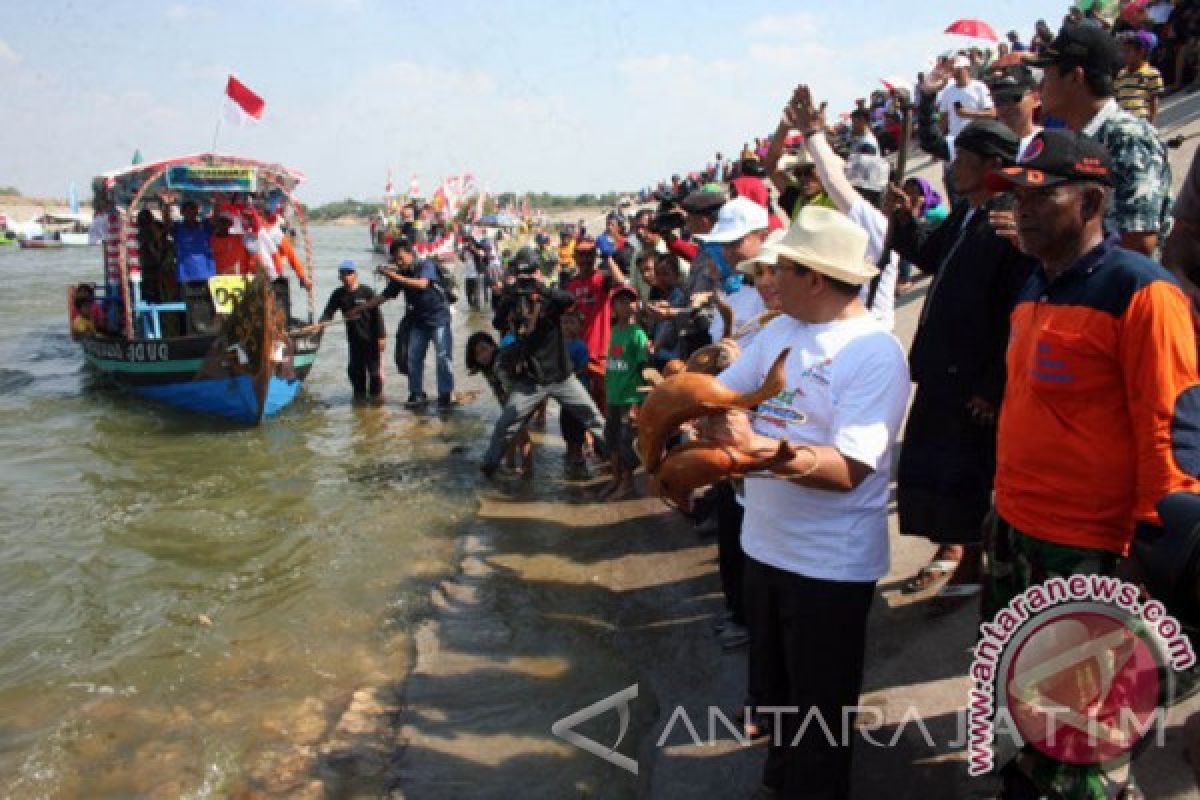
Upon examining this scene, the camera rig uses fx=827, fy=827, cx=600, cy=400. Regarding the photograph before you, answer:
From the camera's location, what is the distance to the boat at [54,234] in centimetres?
5522

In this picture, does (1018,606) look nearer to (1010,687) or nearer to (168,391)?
(1010,687)

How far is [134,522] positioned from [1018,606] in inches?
280

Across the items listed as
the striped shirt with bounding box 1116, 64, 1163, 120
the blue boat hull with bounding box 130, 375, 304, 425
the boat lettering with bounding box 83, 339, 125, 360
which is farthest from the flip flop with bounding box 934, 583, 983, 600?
the boat lettering with bounding box 83, 339, 125, 360

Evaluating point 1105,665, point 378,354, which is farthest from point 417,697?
point 378,354

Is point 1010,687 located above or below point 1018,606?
below

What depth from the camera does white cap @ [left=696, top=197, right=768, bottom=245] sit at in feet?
12.0

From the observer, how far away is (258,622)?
5.11 metres

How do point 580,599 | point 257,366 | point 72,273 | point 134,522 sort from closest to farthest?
point 580,599 → point 134,522 → point 257,366 → point 72,273

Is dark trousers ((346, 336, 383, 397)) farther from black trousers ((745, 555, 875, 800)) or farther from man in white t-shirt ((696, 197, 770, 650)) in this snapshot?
black trousers ((745, 555, 875, 800))

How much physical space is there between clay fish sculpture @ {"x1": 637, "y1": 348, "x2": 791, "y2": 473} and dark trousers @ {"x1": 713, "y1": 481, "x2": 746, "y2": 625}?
1617mm

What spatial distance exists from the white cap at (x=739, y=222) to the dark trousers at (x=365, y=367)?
8.64 metres

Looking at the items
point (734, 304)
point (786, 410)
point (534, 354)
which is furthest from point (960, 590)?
point (534, 354)

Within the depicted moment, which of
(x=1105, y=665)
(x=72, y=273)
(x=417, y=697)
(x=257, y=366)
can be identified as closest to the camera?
(x=1105, y=665)

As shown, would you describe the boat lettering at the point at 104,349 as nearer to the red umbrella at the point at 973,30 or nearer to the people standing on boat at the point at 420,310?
the people standing on boat at the point at 420,310
